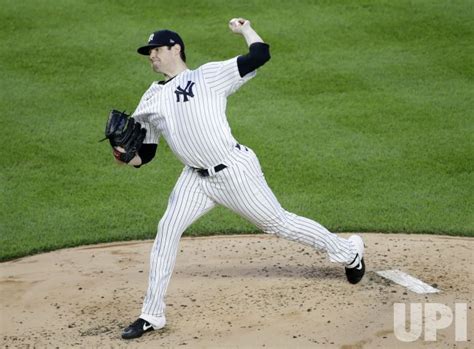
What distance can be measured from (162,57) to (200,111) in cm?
46

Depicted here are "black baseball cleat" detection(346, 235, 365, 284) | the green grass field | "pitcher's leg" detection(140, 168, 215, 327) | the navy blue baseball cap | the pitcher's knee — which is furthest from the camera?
the green grass field

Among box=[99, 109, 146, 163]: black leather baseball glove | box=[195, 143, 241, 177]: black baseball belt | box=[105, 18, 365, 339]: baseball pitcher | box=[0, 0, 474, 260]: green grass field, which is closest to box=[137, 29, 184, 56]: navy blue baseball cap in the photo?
box=[105, 18, 365, 339]: baseball pitcher

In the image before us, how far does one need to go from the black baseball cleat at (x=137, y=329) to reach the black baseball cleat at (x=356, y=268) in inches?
58.4

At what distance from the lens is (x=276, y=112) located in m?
11.2

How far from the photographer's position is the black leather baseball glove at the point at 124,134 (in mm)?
7082

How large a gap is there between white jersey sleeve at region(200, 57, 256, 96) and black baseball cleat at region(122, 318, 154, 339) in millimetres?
1536

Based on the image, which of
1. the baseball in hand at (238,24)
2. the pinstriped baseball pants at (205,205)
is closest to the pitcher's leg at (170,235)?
the pinstriped baseball pants at (205,205)

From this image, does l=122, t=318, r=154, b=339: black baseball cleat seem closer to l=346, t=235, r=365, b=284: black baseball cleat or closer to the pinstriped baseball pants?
the pinstriped baseball pants

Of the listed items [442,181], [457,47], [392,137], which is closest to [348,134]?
[392,137]

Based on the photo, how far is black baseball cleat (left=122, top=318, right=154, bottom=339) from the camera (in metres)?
6.87

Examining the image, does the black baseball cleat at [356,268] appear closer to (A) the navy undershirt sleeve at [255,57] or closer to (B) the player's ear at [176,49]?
(A) the navy undershirt sleeve at [255,57]

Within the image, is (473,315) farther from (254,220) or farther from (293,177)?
(293,177)

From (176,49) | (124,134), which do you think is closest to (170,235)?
(124,134)

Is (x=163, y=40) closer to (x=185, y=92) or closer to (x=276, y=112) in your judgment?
(x=185, y=92)
